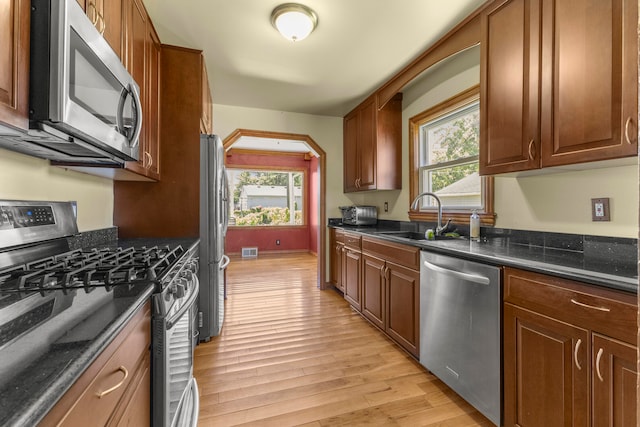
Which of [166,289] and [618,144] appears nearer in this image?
[166,289]

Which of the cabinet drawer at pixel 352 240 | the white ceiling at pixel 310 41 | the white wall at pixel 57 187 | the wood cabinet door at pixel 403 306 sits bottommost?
the wood cabinet door at pixel 403 306

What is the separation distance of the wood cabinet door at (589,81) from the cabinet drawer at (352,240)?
1.82 m

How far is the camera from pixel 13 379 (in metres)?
0.44

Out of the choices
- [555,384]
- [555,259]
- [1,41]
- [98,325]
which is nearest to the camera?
[98,325]

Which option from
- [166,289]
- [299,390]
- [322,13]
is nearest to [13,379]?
[166,289]

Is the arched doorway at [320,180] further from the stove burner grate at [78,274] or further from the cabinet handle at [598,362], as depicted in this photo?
the cabinet handle at [598,362]

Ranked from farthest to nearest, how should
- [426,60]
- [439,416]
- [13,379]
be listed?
[426,60] → [439,416] → [13,379]

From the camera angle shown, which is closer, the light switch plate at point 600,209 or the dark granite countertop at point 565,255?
the dark granite countertop at point 565,255

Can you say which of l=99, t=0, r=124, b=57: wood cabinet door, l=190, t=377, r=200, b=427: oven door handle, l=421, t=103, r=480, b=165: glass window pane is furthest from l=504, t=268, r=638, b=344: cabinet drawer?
l=99, t=0, r=124, b=57: wood cabinet door

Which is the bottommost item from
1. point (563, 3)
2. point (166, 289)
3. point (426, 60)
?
point (166, 289)

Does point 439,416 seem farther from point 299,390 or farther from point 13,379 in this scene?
point 13,379

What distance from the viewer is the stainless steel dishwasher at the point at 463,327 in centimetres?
146

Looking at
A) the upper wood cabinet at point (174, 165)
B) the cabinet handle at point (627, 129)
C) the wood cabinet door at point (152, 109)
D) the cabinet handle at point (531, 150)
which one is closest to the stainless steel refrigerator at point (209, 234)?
the upper wood cabinet at point (174, 165)

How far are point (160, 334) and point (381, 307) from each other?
1.93 m
